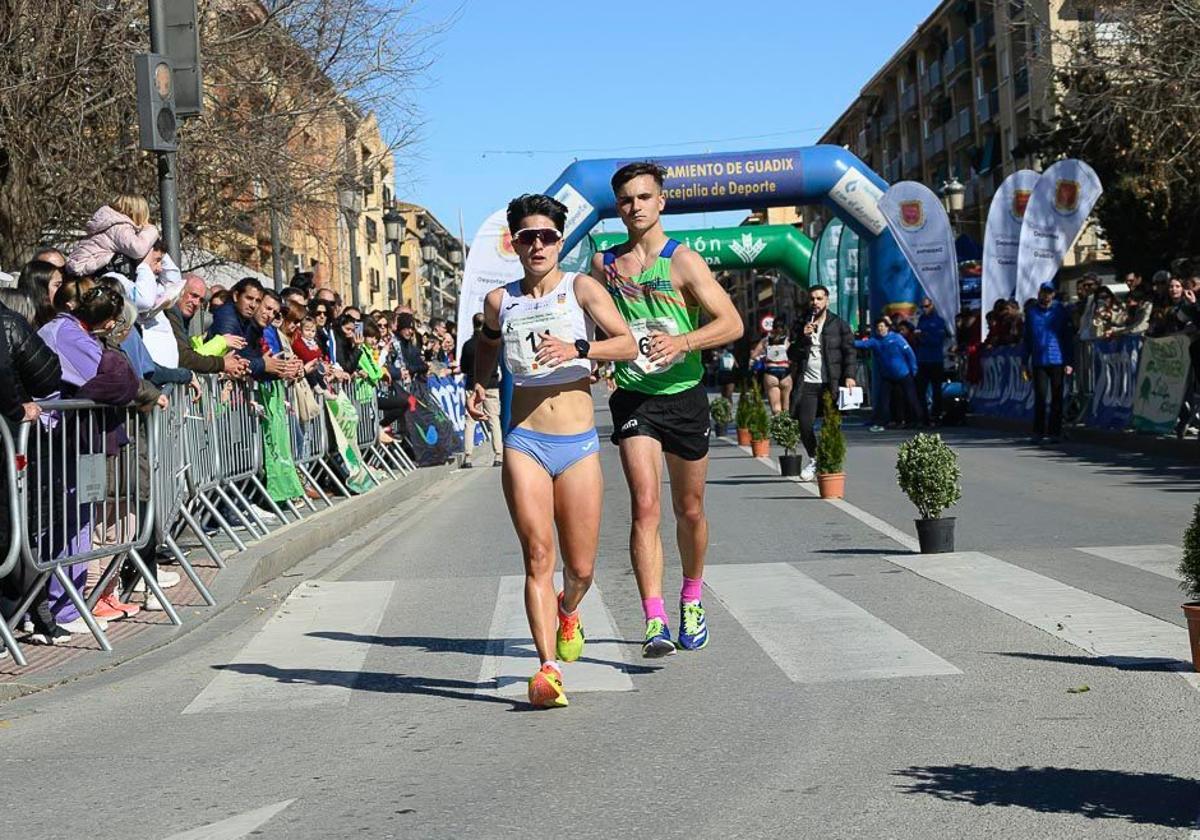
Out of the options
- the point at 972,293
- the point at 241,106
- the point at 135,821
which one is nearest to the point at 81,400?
the point at 135,821

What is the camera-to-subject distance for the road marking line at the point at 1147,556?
10.1 meters

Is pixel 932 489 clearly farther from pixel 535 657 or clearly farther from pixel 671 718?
pixel 671 718

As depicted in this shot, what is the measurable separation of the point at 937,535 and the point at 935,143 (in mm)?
78342

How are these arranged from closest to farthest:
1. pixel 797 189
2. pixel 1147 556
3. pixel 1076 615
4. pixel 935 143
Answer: pixel 1076 615, pixel 1147 556, pixel 797 189, pixel 935 143

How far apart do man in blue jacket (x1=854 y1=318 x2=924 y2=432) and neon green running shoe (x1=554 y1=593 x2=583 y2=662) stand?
2313 centimetres

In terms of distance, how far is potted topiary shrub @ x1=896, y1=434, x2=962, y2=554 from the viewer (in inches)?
446

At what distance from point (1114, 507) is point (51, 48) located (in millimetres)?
11234

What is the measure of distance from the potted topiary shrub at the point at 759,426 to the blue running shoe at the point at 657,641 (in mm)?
15572

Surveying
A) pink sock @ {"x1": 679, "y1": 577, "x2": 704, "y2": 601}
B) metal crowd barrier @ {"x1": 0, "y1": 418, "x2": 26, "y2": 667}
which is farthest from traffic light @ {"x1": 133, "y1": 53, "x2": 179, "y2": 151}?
pink sock @ {"x1": 679, "y1": 577, "x2": 704, "y2": 601}

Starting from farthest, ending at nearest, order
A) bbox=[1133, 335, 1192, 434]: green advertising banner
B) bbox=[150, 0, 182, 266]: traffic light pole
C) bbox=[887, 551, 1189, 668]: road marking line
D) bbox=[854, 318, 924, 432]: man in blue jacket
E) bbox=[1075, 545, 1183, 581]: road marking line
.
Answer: bbox=[854, 318, 924, 432]: man in blue jacket, bbox=[1133, 335, 1192, 434]: green advertising banner, bbox=[150, 0, 182, 266]: traffic light pole, bbox=[1075, 545, 1183, 581]: road marking line, bbox=[887, 551, 1189, 668]: road marking line

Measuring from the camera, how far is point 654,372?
24.8 feet

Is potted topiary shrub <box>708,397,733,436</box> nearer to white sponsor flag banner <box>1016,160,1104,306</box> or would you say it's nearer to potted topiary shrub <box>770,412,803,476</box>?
white sponsor flag banner <box>1016,160,1104,306</box>

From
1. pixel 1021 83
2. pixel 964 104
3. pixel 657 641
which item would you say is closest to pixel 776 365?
pixel 657 641

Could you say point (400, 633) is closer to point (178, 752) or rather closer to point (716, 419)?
point (178, 752)
